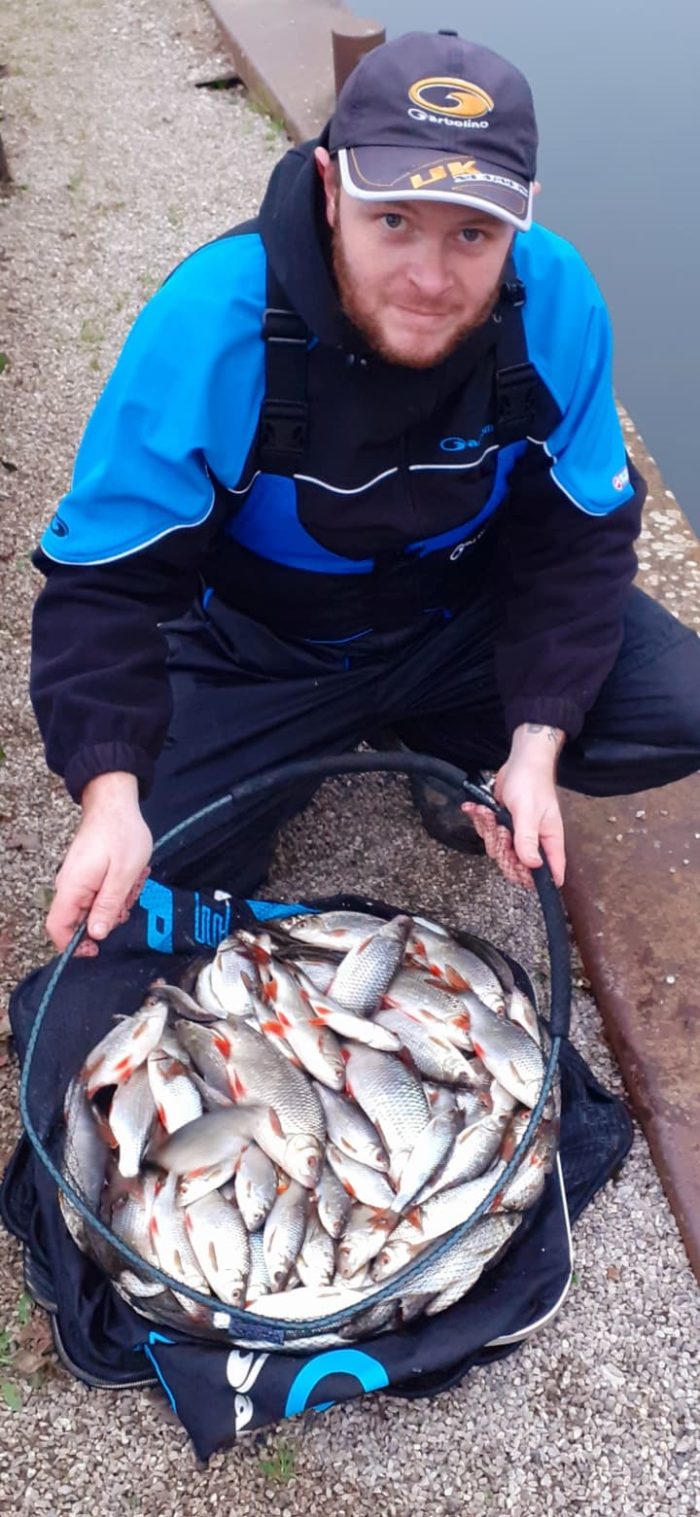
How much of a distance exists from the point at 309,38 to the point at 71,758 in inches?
240

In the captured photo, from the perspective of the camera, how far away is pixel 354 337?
225cm

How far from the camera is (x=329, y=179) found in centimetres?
220

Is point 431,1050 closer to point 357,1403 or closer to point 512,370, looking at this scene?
point 357,1403

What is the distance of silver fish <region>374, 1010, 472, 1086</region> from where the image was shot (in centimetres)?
264

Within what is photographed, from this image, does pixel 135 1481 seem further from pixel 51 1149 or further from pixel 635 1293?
pixel 635 1293

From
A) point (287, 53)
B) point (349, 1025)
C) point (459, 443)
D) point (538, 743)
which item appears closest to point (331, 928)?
point (349, 1025)

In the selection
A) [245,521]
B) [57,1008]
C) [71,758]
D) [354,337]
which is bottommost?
[57,1008]

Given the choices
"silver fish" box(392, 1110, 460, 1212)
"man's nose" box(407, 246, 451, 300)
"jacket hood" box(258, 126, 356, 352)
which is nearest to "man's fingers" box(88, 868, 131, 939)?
"silver fish" box(392, 1110, 460, 1212)

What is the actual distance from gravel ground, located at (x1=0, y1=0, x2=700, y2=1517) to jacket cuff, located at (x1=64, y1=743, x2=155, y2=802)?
922 millimetres

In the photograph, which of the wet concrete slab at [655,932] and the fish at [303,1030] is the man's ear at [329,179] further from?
the wet concrete slab at [655,932]

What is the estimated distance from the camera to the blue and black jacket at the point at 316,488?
2244 mm

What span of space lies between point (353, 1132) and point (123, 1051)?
1.60 feet

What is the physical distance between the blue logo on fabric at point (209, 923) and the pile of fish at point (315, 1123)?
94 mm

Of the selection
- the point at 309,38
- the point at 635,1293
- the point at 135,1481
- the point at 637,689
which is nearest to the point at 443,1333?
the point at 635,1293
